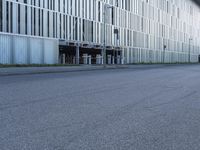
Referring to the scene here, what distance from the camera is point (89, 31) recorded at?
47844 millimetres

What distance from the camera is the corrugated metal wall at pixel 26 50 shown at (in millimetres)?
32562

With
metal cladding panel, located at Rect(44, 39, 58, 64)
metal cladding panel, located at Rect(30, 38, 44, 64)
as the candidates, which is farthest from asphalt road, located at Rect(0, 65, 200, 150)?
metal cladding panel, located at Rect(44, 39, 58, 64)

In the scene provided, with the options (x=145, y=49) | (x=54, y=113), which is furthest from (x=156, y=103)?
Answer: (x=145, y=49)

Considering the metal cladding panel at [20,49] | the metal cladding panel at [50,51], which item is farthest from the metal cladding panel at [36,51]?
the metal cladding panel at [20,49]

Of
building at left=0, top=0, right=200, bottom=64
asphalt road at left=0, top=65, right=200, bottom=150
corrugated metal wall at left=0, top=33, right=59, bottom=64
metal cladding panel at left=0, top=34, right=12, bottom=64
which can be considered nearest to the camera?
asphalt road at left=0, top=65, right=200, bottom=150

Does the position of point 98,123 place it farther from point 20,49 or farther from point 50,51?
point 50,51

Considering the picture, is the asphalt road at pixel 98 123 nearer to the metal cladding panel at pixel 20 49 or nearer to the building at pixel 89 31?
the metal cladding panel at pixel 20 49

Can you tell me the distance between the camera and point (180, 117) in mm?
6941

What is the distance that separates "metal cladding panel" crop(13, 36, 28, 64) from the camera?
111 feet

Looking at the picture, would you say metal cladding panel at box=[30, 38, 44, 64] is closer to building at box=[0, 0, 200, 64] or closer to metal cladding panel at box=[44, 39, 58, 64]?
building at box=[0, 0, 200, 64]

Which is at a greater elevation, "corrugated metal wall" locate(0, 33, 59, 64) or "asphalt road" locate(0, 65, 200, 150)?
"corrugated metal wall" locate(0, 33, 59, 64)

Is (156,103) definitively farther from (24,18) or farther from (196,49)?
(196,49)

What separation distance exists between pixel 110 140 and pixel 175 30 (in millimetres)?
82644

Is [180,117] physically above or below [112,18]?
below
